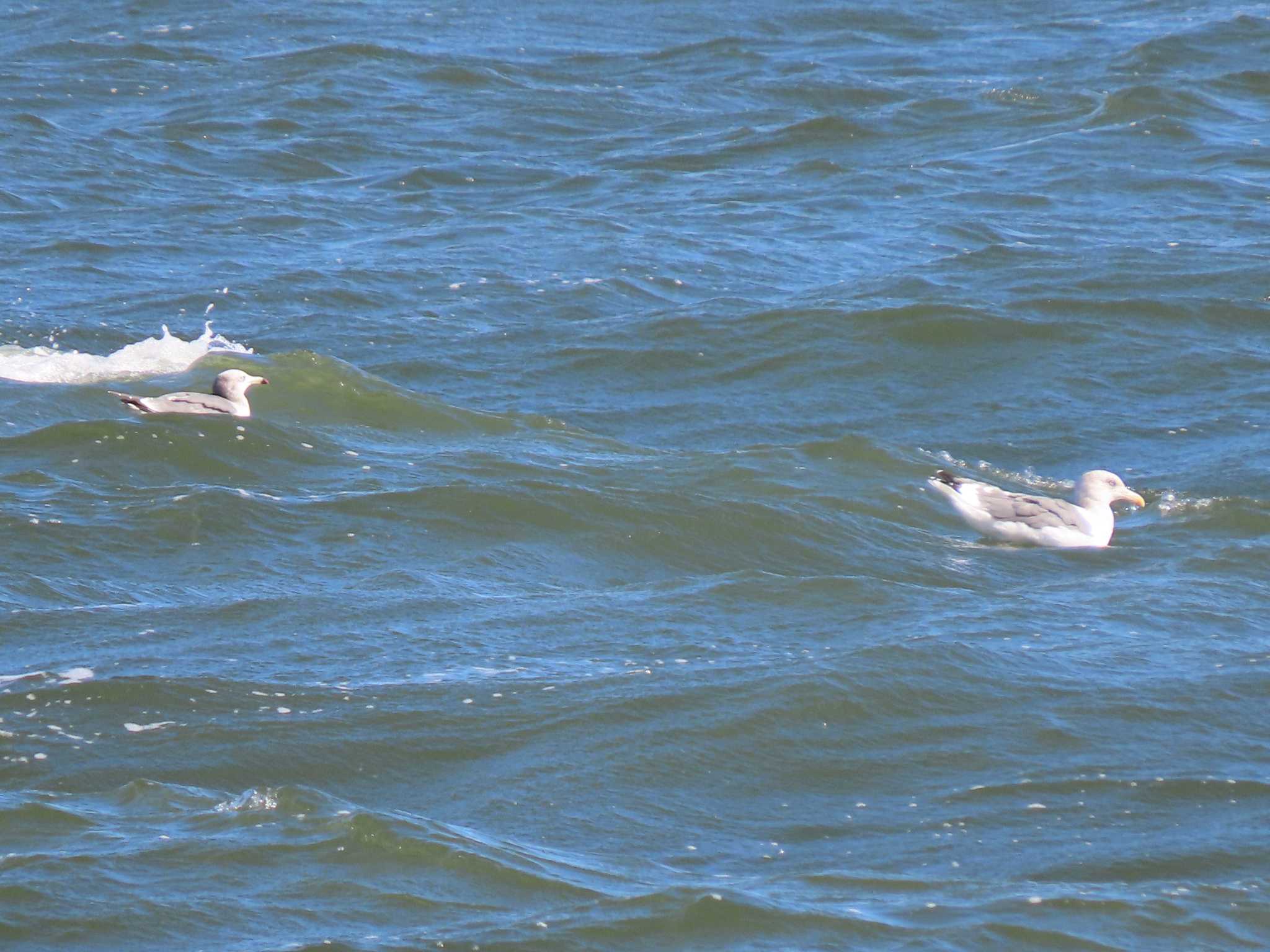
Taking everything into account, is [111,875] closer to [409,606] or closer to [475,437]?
[409,606]

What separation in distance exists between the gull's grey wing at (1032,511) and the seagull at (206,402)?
164 inches

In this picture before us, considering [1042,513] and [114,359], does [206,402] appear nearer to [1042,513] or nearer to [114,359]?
[114,359]

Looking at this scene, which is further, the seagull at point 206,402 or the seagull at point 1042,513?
the seagull at point 206,402

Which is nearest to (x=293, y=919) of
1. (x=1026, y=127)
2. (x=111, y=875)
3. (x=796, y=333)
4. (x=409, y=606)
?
(x=111, y=875)

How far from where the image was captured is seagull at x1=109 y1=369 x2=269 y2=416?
1105 centimetres

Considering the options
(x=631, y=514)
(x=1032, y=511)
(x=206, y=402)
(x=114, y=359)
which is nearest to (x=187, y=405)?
(x=206, y=402)

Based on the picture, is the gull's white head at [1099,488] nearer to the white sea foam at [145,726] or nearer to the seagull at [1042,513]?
the seagull at [1042,513]

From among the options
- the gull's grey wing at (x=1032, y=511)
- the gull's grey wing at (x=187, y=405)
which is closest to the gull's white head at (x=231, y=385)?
the gull's grey wing at (x=187, y=405)

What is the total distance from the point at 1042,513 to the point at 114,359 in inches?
235

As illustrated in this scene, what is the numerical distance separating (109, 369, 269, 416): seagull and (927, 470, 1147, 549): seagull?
13.0 ft

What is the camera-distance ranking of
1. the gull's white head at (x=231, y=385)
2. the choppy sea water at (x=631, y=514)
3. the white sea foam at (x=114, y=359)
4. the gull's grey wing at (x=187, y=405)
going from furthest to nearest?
the white sea foam at (x=114, y=359) → the gull's white head at (x=231, y=385) → the gull's grey wing at (x=187, y=405) → the choppy sea water at (x=631, y=514)

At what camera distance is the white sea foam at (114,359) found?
12.1 m

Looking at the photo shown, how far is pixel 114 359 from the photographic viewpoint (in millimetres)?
12562

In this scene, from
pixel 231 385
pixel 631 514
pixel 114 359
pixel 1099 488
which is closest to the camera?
pixel 631 514
